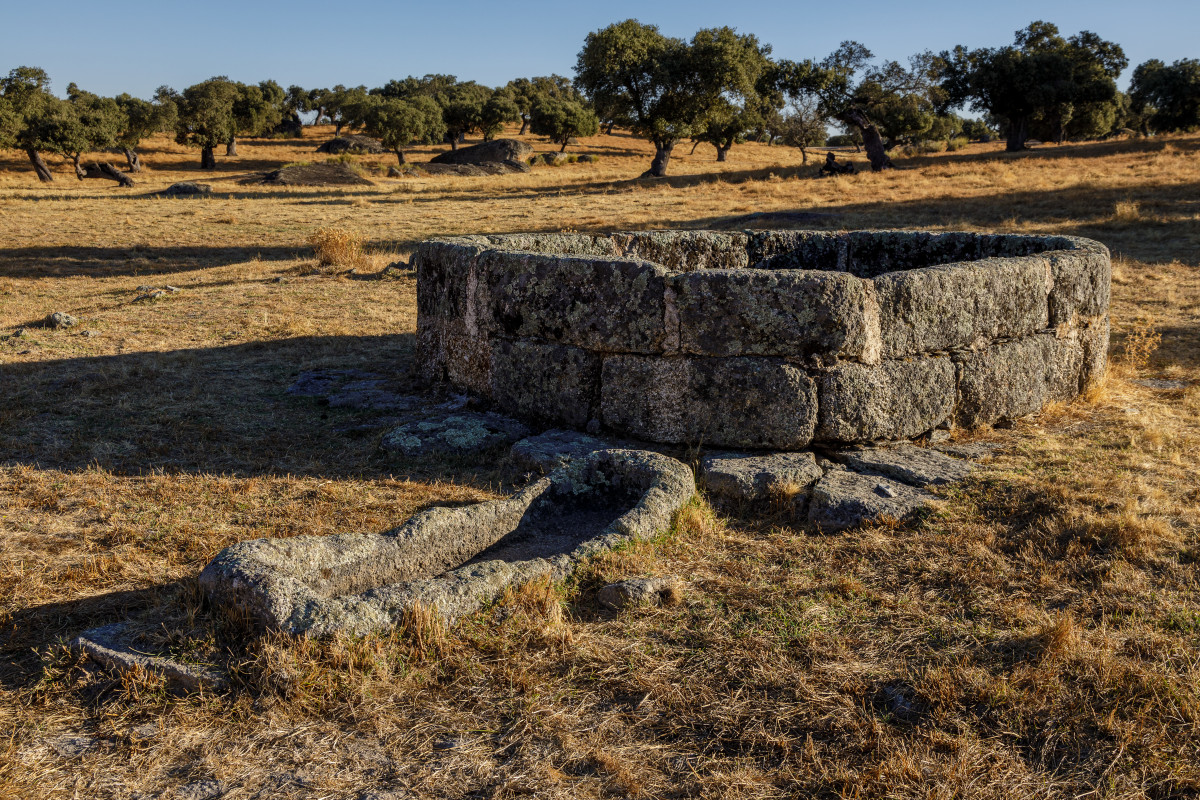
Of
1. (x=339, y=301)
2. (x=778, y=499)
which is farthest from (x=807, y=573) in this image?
(x=339, y=301)

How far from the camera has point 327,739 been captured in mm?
3031

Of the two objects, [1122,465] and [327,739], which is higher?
[1122,465]

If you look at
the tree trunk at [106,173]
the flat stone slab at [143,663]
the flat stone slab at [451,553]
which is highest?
the tree trunk at [106,173]

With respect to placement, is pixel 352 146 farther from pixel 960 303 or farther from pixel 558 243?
pixel 960 303

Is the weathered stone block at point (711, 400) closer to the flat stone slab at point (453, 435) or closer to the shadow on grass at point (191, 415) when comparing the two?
the flat stone slab at point (453, 435)

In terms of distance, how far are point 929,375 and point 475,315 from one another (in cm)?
366

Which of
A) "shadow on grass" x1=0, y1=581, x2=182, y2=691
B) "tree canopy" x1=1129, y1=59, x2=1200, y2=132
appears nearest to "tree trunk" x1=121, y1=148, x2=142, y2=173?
"shadow on grass" x1=0, y1=581, x2=182, y2=691

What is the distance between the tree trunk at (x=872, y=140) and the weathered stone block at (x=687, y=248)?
23862 millimetres

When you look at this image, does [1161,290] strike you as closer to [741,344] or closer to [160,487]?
[741,344]

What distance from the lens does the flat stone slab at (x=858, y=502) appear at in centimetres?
495

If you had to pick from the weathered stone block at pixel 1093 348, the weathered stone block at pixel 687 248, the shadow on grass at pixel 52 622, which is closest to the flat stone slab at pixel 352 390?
the weathered stone block at pixel 687 248

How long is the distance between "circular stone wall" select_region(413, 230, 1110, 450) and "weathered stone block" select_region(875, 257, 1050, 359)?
0.05ft

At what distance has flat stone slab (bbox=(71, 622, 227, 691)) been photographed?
3.24 m

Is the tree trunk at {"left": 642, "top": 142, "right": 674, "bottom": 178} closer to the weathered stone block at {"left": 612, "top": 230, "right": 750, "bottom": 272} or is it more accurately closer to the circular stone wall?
the weathered stone block at {"left": 612, "top": 230, "right": 750, "bottom": 272}
